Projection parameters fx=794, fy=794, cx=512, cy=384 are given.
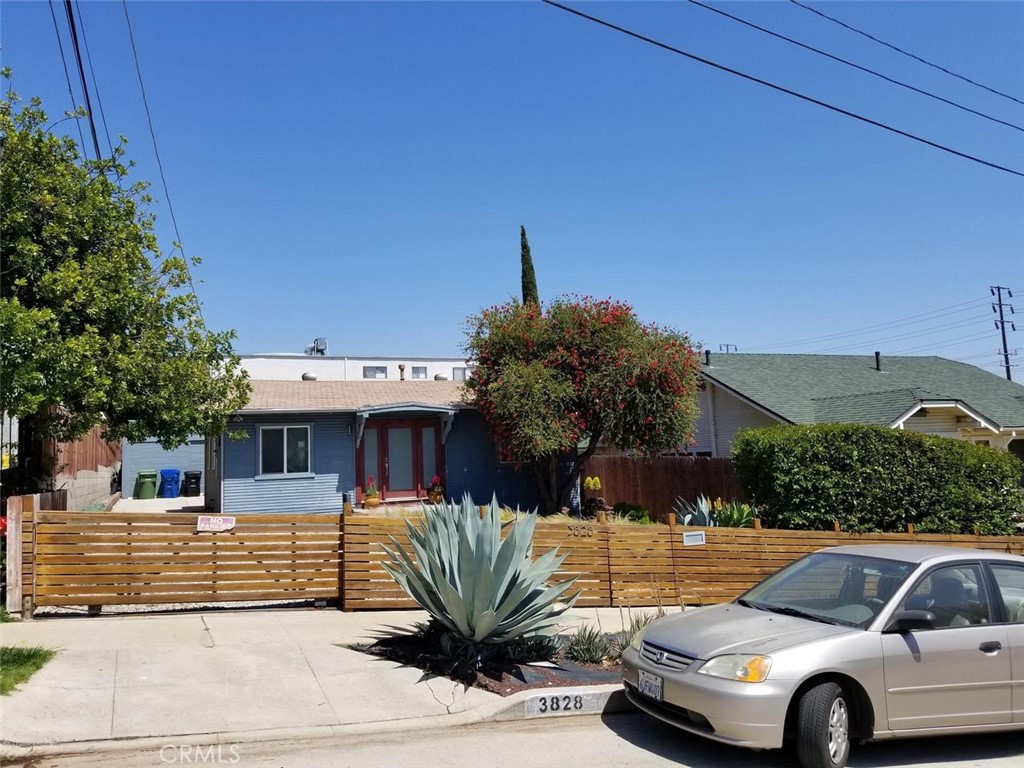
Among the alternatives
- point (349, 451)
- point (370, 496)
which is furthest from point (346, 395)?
point (370, 496)

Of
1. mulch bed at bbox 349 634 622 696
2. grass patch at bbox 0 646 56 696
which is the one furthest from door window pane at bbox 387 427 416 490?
grass patch at bbox 0 646 56 696

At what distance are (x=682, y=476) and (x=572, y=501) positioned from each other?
115 inches

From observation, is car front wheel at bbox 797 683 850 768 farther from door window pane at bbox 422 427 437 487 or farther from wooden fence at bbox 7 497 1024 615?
door window pane at bbox 422 427 437 487

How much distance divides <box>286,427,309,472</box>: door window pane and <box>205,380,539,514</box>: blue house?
0.9 inches

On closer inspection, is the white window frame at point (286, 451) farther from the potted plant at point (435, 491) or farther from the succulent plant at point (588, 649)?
the succulent plant at point (588, 649)

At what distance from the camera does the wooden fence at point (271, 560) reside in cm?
860

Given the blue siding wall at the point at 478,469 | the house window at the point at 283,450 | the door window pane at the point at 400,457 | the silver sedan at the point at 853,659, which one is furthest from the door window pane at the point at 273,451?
the silver sedan at the point at 853,659

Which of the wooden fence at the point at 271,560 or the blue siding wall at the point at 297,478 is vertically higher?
the blue siding wall at the point at 297,478

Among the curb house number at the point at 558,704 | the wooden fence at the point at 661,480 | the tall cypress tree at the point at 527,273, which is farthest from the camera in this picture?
the tall cypress tree at the point at 527,273

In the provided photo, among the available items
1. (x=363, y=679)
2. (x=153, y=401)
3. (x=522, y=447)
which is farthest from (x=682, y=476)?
(x=363, y=679)

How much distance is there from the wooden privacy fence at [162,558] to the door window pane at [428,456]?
405 inches

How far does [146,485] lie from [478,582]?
80.7ft

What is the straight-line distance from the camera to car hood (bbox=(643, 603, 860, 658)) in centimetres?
549

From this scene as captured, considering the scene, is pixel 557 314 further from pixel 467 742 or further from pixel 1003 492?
pixel 467 742
